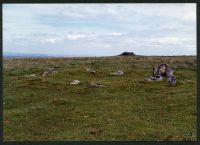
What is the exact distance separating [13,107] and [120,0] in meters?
21.1

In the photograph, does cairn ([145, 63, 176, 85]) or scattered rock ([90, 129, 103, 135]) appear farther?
cairn ([145, 63, 176, 85])

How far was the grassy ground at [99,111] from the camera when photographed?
81.3 feet

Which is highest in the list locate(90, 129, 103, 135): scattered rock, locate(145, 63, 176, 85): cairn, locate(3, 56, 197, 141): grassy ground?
locate(145, 63, 176, 85): cairn

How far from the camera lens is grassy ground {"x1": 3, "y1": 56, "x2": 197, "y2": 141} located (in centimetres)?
2477

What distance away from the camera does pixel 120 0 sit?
15977 millimetres

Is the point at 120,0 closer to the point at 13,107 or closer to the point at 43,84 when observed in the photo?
the point at 13,107

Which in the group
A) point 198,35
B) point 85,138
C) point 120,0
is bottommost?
point 85,138

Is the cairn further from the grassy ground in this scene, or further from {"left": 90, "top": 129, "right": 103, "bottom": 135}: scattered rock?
{"left": 90, "top": 129, "right": 103, "bottom": 135}: scattered rock

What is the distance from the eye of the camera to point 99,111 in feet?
104

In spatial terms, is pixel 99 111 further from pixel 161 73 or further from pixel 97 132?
pixel 161 73

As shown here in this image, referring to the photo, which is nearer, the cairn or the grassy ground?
the grassy ground

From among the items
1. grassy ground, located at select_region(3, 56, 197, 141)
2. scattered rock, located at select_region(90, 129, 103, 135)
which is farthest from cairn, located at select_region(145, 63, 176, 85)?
scattered rock, located at select_region(90, 129, 103, 135)

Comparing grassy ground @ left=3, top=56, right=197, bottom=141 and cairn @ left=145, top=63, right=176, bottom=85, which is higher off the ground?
cairn @ left=145, top=63, right=176, bottom=85

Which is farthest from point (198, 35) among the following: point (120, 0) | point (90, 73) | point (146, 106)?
point (90, 73)
